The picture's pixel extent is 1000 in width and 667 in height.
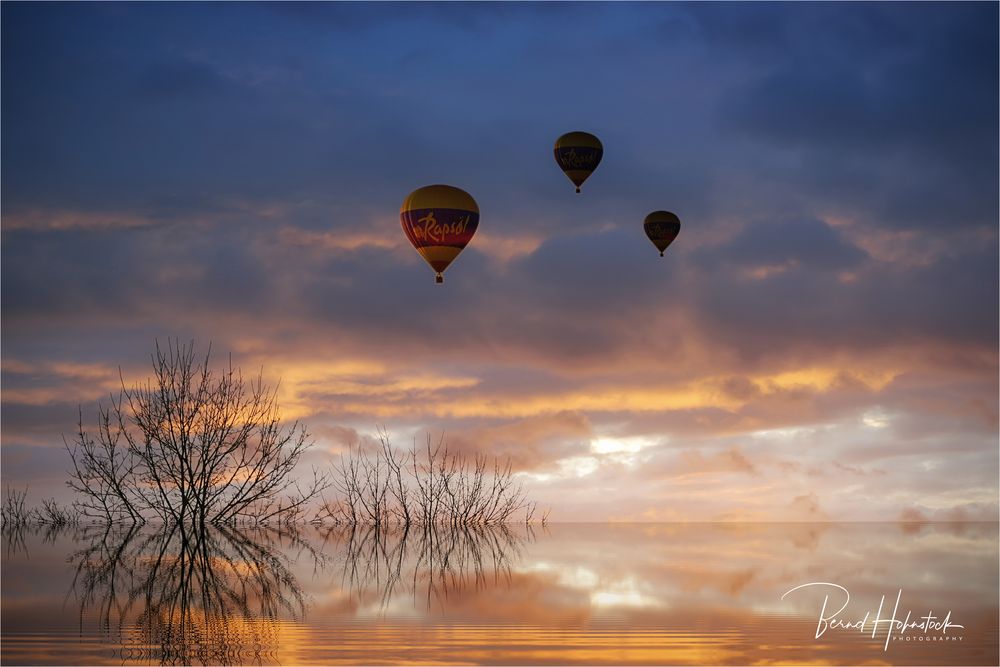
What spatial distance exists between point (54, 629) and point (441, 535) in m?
14.0

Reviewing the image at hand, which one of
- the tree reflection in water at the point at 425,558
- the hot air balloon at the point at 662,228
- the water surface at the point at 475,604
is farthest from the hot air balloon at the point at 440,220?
the hot air balloon at the point at 662,228

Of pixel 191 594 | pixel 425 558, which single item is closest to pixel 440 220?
pixel 425 558

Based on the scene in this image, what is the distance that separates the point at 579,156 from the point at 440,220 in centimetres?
1047

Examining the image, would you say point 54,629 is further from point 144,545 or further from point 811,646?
point 144,545

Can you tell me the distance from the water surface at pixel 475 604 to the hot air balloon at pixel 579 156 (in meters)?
16.7

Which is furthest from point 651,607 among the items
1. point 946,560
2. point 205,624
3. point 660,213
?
point 660,213

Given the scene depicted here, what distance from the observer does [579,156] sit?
34906mm

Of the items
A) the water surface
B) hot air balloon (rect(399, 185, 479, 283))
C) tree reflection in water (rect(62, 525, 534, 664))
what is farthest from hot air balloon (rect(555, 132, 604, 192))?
the water surface

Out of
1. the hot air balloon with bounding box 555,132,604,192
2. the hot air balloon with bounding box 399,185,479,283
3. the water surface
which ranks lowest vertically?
the water surface

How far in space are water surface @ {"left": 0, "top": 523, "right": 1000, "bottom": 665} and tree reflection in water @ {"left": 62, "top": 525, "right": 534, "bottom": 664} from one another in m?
0.04

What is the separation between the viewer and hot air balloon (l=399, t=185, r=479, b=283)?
25734 millimetres

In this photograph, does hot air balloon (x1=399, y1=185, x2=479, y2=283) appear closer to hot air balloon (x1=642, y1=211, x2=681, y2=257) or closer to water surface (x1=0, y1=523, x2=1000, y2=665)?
water surface (x1=0, y1=523, x2=1000, y2=665)

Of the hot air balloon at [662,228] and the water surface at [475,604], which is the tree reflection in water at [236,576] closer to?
the water surface at [475,604]

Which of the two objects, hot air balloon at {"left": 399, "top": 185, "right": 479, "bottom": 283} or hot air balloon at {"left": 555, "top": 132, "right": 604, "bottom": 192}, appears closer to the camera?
hot air balloon at {"left": 399, "top": 185, "right": 479, "bottom": 283}
